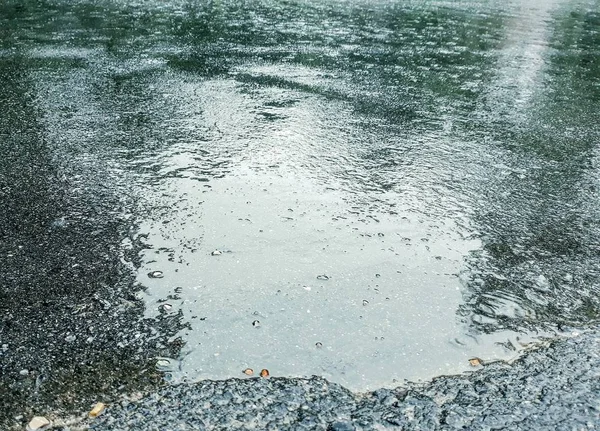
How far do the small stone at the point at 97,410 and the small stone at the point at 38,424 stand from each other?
20 centimetres

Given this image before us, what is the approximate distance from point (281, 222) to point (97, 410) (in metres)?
2.38

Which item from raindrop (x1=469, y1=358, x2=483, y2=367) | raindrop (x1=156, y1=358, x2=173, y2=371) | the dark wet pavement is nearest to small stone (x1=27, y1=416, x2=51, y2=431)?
the dark wet pavement

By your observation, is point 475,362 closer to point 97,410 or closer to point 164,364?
point 164,364

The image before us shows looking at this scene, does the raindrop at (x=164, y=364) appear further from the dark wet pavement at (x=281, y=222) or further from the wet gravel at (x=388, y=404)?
the wet gravel at (x=388, y=404)

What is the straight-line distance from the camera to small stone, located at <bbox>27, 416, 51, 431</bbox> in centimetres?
256

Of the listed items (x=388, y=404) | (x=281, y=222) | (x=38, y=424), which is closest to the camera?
(x=38, y=424)

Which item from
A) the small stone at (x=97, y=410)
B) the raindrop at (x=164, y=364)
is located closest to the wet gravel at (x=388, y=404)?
the small stone at (x=97, y=410)

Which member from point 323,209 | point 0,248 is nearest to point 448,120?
point 323,209

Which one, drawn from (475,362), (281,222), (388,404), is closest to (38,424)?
(388,404)

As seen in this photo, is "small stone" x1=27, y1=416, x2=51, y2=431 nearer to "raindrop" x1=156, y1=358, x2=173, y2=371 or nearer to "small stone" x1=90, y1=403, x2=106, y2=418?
"small stone" x1=90, y1=403, x2=106, y2=418

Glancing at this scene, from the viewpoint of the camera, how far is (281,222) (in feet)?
15.3

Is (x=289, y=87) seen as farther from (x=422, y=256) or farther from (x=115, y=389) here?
(x=115, y=389)

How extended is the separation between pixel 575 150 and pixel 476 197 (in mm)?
2328

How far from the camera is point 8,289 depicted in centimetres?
359
